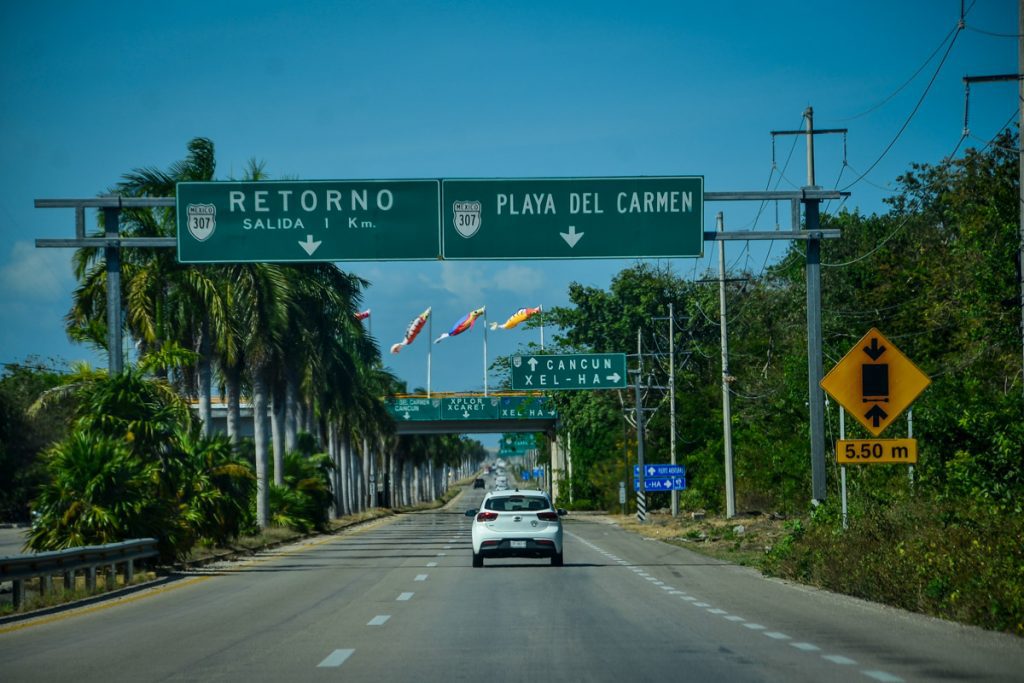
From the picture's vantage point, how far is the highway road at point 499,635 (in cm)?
1196

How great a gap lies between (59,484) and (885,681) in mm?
19702

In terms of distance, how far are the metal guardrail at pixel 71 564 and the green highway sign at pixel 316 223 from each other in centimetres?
541

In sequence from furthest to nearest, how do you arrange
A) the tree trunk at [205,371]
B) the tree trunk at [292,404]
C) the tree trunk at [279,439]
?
the tree trunk at [279,439] < the tree trunk at [292,404] < the tree trunk at [205,371]

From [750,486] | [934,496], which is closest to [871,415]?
[934,496]

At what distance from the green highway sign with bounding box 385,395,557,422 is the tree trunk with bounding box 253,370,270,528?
42.3 m

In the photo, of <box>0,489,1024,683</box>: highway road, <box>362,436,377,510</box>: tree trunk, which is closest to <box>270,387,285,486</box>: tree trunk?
<box>0,489,1024,683</box>: highway road

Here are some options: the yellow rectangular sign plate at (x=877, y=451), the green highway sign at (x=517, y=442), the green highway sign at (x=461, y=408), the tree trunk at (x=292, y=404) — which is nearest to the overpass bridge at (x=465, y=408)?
the green highway sign at (x=461, y=408)

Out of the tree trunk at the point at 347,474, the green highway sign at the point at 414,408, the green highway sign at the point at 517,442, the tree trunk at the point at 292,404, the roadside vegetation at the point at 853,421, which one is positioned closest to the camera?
the roadside vegetation at the point at 853,421

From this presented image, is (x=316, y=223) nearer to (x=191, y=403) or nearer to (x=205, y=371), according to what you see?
(x=205, y=371)

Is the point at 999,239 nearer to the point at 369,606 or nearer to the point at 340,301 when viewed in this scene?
the point at 369,606

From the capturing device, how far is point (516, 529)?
30.2 m

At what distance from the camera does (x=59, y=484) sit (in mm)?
27094

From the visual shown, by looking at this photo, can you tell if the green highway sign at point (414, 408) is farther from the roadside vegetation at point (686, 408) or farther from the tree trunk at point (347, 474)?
the tree trunk at point (347, 474)

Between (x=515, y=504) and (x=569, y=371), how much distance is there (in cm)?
3012
